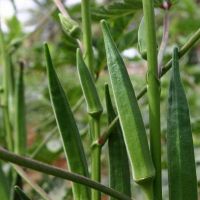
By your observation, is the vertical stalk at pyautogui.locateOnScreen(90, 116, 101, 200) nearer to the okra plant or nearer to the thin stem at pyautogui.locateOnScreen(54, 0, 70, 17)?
the okra plant

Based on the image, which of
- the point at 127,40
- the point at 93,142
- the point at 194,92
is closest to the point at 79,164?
the point at 93,142

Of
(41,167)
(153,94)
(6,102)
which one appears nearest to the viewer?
(41,167)

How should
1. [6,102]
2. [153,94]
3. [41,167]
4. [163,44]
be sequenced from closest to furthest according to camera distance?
[41,167] < [153,94] < [163,44] < [6,102]

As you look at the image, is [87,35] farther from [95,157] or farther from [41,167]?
[41,167]

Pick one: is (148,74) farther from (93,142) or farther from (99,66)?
(99,66)

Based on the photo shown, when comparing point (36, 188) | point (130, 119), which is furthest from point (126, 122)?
point (36, 188)

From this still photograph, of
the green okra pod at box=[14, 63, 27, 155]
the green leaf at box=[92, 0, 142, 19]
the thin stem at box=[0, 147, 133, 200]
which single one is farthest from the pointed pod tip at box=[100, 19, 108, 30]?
the green okra pod at box=[14, 63, 27, 155]

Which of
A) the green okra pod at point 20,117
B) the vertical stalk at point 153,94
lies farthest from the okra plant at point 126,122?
the green okra pod at point 20,117
